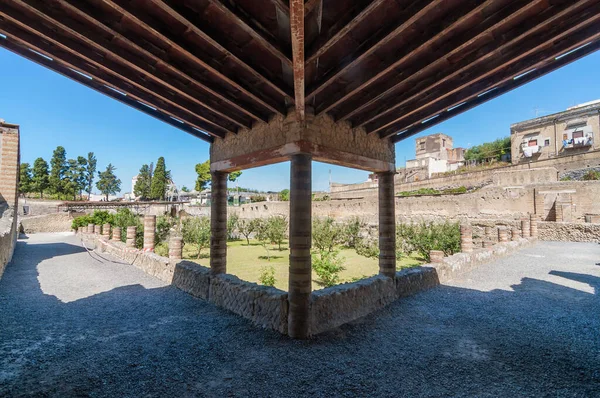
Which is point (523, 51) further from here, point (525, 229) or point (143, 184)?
point (143, 184)

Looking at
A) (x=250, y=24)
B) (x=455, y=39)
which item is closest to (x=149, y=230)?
(x=250, y=24)

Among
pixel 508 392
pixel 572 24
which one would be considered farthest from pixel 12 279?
pixel 572 24

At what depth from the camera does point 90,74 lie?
401cm

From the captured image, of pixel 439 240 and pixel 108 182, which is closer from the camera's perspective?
pixel 439 240

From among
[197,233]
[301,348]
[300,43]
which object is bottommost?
[301,348]

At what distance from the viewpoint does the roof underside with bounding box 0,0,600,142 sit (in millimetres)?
2914

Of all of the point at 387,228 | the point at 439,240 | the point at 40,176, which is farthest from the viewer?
the point at 40,176

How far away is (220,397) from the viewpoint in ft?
10.2

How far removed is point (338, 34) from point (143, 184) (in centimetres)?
6162

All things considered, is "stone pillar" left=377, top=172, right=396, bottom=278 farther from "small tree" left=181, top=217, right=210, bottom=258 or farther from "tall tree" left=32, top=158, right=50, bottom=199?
"tall tree" left=32, top=158, right=50, bottom=199

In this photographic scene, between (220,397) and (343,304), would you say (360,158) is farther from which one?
(220,397)

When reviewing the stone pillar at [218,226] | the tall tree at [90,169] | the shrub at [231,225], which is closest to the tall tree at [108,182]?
the tall tree at [90,169]

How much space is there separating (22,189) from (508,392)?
196 feet

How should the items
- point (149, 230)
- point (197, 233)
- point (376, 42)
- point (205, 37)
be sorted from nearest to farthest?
point (205, 37) → point (376, 42) → point (149, 230) → point (197, 233)
